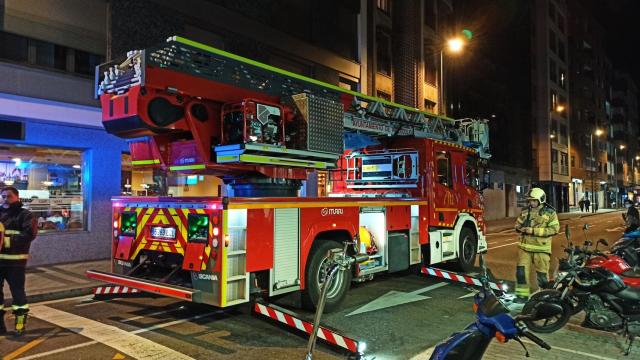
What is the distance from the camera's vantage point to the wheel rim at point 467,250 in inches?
400

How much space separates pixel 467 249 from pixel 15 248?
8441mm

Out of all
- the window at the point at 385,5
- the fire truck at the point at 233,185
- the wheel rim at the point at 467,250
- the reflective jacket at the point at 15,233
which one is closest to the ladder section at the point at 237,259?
the fire truck at the point at 233,185

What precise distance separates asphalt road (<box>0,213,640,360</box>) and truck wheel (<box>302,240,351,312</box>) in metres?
0.21

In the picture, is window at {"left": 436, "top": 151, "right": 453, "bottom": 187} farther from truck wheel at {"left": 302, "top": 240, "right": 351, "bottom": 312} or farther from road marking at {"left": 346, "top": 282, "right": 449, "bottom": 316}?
truck wheel at {"left": 302, "top": 240, "right": 351, "bottom": 312}

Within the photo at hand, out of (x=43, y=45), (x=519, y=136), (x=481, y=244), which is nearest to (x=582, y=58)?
(x=519, y=136)

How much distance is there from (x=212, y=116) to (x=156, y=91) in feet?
2.85

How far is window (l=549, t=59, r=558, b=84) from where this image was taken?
50828 millimetres

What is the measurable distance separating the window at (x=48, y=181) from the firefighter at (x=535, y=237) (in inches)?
416

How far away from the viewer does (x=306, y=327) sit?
522 centimetres

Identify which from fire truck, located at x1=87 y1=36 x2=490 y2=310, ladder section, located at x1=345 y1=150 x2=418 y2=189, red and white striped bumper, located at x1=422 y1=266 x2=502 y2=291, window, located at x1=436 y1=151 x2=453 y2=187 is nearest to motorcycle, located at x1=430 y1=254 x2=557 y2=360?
fire truck, located at x1=87 y1=36 x2=490 y2=310

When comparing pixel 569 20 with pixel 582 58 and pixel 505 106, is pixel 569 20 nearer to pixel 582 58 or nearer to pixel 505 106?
pixel 582 58

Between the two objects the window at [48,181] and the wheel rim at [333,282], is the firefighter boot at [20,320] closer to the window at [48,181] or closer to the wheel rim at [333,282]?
the wheel rim at [333,282]

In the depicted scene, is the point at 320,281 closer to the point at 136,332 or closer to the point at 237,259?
the point at 237,259

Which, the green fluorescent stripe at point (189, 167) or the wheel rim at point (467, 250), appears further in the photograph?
the wheel rim at point (467, 250)
